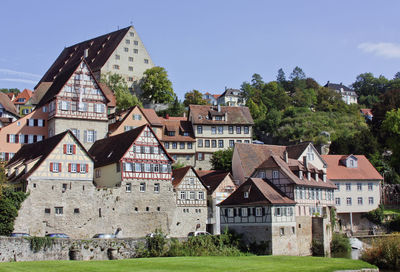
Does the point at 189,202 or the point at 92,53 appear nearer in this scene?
the point at 189,202

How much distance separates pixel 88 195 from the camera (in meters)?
51.2

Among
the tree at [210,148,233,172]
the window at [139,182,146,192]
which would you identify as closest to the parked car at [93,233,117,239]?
the window at [139,182,146,192]

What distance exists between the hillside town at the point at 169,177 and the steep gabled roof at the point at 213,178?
0.59ft

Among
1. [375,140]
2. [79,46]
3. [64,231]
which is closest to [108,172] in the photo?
[64,231]

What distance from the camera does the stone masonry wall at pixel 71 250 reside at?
39125 mm

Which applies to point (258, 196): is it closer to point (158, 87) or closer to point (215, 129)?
point (215, 129)

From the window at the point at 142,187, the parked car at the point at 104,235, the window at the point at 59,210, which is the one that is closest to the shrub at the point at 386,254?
the parked car at the point at 104,235

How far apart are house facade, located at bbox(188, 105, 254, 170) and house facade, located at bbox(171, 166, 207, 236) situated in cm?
1677

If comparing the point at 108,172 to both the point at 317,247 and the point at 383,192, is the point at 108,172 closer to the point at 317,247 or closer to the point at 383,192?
the point at 317,247

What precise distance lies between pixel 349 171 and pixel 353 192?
8.98ft

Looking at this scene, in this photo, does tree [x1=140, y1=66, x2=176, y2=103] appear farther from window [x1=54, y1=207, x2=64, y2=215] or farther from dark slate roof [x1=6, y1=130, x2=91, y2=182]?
window [x1=54, y1=207, x2=64, y2=215]

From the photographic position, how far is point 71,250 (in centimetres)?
4128

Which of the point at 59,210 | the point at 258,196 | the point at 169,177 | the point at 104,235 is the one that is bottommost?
the point at 104,235

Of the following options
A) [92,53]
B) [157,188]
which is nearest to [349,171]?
[157,188]
